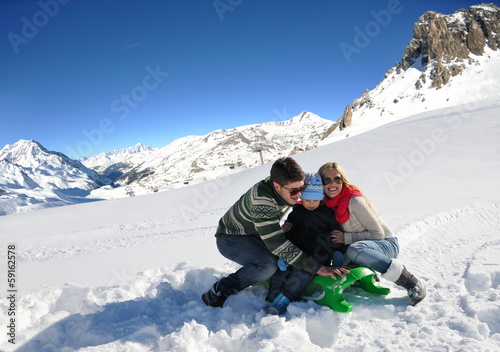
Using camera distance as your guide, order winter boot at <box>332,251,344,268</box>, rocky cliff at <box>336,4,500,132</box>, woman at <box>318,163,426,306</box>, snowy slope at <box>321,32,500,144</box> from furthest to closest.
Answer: rocky cliff at <box>336,4,500,132</box> → snowy slope at <box>321,32,500,144</box> → winter boot at <box>332,251,344,268</box> → woman at <box>318,163,426,306</box>

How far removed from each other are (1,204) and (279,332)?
194 meters

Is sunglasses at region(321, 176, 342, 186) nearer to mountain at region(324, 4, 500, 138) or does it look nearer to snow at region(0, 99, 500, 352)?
snow at region(0, 99, 500, 352)

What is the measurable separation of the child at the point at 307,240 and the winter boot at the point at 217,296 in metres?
0.47

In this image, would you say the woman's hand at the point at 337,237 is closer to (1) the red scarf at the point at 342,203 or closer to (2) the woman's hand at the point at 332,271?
(1) the red scarf at the point at 342,203

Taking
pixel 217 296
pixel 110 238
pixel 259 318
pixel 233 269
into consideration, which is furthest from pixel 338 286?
pixel 110 238

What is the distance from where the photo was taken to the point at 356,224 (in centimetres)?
354

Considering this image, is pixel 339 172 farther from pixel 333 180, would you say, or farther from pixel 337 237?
pixel 337 237

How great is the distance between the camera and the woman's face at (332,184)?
140 inches

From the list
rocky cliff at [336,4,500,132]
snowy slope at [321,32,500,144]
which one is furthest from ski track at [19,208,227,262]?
rocky cliff at [336,4,500,132]

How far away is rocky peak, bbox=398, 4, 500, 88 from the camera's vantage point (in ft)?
291

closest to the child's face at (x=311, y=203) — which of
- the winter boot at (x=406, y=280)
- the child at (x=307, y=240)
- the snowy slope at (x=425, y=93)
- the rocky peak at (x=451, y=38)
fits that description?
the child at (x=307, y=240)

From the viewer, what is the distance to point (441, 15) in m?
102

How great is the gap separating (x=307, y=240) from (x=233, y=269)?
1.38 metres

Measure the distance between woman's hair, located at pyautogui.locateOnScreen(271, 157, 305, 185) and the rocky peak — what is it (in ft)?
325
